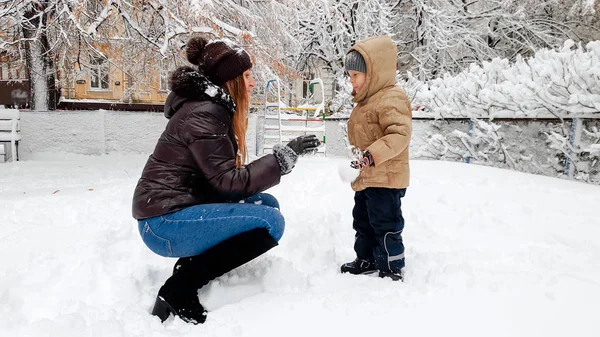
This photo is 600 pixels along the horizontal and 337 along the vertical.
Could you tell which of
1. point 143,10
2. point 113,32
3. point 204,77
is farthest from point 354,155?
point 113,32

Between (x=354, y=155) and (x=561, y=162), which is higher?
(x=354, y=155)

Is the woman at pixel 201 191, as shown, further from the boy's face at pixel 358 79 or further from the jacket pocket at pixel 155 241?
the boy's face at pixel 358 79

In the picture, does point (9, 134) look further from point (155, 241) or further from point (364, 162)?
point (364, 162)

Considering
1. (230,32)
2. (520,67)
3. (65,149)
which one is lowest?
(65,149)

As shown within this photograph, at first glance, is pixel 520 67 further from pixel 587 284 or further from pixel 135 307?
pixel 135 307

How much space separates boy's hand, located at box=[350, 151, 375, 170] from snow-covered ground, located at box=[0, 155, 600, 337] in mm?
655

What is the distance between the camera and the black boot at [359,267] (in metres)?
2.50

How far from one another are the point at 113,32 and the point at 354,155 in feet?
28.5

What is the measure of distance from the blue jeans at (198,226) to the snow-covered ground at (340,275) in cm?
32

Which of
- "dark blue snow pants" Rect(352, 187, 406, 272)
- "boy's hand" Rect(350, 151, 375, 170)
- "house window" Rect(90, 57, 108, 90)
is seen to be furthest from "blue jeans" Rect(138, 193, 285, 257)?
"house window" Rect(90, 57, 108, 90)

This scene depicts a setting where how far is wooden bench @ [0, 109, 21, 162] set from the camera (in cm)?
909

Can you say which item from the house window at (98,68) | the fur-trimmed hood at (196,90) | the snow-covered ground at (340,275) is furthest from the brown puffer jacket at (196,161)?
the house window at (98,68)

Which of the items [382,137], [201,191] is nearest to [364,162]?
[382,137]

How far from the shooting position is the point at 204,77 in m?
2.07
